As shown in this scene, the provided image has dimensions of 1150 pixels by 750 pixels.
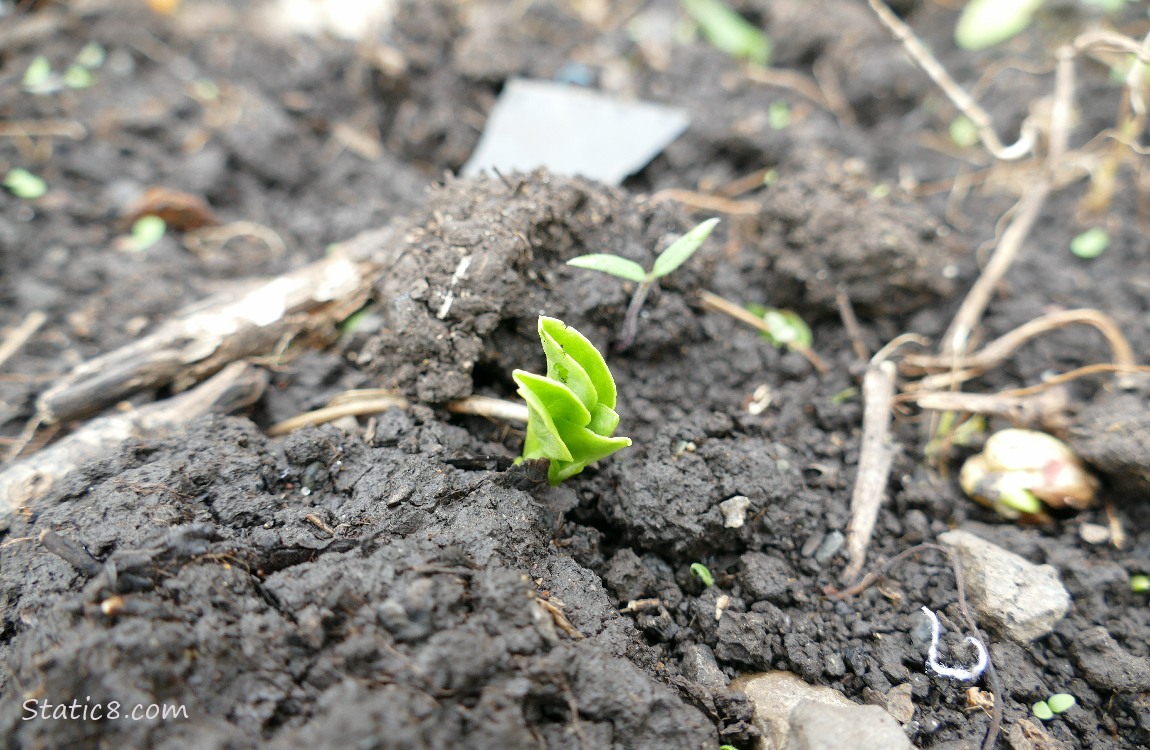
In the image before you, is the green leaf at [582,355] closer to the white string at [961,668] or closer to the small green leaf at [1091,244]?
the white string at [961,668]

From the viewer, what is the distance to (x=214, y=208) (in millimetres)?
2832

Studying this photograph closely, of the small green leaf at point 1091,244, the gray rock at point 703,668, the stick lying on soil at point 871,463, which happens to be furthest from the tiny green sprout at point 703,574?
the small green leaf at point 1091,244

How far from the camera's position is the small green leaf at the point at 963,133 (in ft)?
9.42

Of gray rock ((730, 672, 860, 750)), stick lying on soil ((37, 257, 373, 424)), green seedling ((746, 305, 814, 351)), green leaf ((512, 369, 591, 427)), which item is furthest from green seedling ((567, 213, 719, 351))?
gray rock ((730, 672, 860, 750))

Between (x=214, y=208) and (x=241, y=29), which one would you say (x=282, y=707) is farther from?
(x=241, y=29)

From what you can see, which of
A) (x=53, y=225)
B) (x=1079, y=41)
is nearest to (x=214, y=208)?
(x=53, y=225)

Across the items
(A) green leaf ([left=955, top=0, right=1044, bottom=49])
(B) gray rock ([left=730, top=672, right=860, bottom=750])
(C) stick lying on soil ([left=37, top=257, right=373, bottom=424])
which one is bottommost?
(B) gray rock ([left=730, top=672, right=860, bottom=750])

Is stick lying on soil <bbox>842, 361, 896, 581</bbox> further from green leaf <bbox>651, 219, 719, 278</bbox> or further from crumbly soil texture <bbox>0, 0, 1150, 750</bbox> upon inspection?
green leaf <bbox>651, 219, 719, 278</bbox>

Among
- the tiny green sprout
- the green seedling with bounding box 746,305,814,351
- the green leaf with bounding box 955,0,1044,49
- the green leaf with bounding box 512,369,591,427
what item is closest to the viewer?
the green leaf with bounding box 512,369,591,427

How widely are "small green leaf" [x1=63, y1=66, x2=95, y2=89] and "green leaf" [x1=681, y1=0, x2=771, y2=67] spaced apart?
8.99 ft

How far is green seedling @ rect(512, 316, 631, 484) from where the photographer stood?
145 centimetres

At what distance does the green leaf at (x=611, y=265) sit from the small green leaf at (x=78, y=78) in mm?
2658

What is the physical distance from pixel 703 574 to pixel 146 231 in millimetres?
2378

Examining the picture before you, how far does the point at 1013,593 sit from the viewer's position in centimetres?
165
